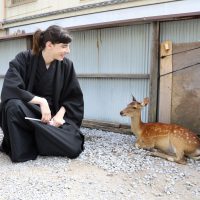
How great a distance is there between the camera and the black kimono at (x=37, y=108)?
4.14 m

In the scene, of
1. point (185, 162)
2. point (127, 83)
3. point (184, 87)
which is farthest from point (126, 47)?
point (185, 162)

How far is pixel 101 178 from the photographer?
3729 mm

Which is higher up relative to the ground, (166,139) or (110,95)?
(110,95)

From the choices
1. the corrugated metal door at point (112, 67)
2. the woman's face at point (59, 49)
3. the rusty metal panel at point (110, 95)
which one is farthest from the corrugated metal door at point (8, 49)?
the woman's face at point (59, 49)

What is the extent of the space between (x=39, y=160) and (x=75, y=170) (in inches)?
20.8

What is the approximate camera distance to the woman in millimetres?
4137

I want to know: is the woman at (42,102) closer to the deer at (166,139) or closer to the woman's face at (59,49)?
the woman's face at (59,49)

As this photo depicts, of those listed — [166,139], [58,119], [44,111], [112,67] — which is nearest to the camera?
[44,111]

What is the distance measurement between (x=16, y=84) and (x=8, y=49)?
427cm

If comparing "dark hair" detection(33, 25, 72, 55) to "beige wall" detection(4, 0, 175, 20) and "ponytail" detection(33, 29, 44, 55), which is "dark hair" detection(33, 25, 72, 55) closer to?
"ponytail" detection(33, 29, 44, 55)

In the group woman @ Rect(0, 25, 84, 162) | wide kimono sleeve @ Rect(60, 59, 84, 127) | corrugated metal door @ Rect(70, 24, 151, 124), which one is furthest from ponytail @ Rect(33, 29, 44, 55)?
corrugated metal door @ Rect(70, 24, 151, 124)

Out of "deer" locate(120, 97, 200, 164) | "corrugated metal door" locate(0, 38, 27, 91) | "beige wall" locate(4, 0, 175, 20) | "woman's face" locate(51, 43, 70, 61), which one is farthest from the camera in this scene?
"beige wall" locate(4, 0, 175, 20)

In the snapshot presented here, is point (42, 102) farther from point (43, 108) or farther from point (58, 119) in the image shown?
point (58, 119)

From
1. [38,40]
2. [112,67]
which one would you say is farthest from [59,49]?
[112,67]
